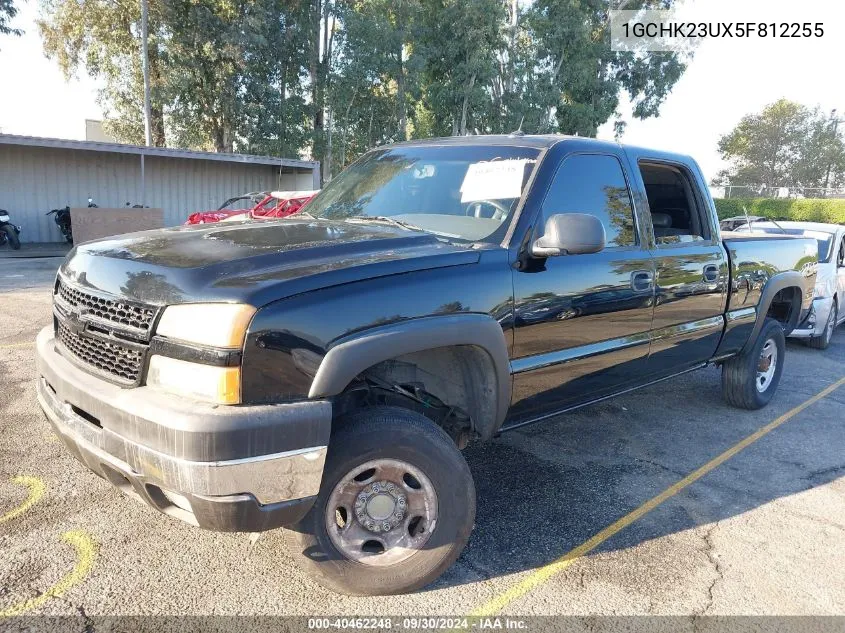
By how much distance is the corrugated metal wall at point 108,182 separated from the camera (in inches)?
701

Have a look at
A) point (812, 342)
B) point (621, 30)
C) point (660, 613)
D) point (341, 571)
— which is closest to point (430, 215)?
point (341, 571)

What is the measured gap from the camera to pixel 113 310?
7.84 feet

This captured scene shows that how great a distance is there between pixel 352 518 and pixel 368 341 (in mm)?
768

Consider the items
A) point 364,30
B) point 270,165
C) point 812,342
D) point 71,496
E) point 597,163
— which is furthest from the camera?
point 364,30

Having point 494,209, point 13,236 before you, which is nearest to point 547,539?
point 494,209

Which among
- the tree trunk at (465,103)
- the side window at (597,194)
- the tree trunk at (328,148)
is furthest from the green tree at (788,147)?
the side window at (597,194)

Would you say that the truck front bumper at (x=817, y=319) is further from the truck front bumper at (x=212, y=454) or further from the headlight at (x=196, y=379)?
the headlight at (x=196, y=379)

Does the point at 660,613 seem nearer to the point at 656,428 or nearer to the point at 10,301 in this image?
the point at 656,428

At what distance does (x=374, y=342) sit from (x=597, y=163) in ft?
6.52

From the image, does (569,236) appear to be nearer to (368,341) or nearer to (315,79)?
(368,341)

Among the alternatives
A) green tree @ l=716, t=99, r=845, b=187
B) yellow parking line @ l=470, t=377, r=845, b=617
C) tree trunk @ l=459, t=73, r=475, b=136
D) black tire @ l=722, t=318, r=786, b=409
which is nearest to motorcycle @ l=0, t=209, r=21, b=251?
black tire @ l=722, t=318, r=786, b=409

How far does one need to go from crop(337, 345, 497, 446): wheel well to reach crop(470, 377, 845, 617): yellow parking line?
2.24 feet

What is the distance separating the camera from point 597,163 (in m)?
3.57

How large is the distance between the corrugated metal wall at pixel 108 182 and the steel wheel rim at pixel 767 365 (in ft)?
60.7
